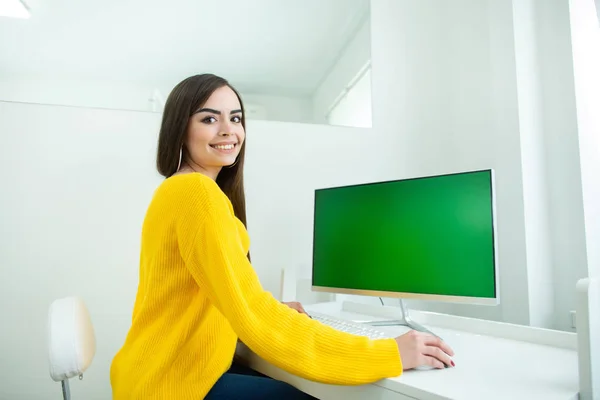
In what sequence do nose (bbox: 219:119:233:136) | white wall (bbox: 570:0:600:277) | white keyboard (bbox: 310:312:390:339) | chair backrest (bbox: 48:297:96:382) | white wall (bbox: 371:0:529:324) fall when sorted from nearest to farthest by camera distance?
chair backrest (bbox: 48:297:96:382) → white keyboard (bbox: 310:312:390:339) → nose (bbox: 219:119:233:136) → white wall (bbox: 570:0:600:277) → white wall (bbox: 371:0:529:324)

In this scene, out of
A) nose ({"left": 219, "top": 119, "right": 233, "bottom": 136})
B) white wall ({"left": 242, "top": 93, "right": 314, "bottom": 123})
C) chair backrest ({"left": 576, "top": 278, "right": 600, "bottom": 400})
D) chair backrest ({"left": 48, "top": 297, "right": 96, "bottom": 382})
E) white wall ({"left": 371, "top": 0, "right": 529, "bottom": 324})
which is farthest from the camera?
white wall ({"left": 242, "top": 93, "right": 314, "bottom": 123})

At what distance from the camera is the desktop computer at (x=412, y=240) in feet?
3.65

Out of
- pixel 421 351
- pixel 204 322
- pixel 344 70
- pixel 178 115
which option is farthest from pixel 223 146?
pixel 344 70

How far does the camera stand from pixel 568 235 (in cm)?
157

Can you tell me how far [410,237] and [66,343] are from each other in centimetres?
92

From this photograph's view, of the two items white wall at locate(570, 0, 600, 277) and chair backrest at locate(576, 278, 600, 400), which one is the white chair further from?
white wall at locate(570, 0, 600, 277)

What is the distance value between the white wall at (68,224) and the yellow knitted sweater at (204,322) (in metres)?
0.75

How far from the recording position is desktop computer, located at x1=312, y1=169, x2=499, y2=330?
1112mm

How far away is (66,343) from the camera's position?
98 centimetres

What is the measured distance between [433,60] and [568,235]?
39.0 inches

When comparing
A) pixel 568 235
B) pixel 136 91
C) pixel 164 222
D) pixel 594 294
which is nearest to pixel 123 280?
pixel 136 91

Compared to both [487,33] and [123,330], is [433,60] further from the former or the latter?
[123,330]

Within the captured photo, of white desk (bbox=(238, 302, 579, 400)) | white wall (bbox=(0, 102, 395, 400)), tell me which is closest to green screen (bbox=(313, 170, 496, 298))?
white desk (bbox=(238, 302, 579, 400))

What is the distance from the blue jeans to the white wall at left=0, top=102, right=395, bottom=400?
85 cm
